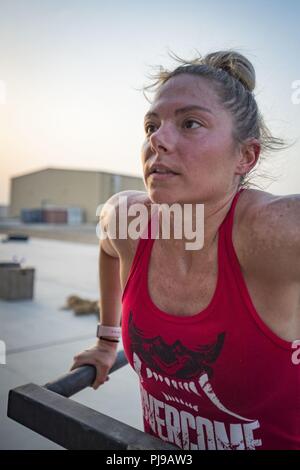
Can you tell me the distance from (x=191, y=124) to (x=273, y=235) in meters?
0.34

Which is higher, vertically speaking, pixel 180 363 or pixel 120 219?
pixel 120 219

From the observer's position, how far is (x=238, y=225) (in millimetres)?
1027

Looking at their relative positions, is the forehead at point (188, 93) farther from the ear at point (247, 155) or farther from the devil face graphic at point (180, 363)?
the devil face graphic at point (180, 363)

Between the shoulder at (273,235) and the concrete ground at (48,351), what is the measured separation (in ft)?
3.77

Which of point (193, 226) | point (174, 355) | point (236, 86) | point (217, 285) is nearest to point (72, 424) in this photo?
point (174, 355)

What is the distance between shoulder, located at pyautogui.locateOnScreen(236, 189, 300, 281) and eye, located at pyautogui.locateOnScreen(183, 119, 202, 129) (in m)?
0.25

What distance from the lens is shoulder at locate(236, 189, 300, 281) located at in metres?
0.90

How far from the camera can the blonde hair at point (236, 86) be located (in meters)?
1.06

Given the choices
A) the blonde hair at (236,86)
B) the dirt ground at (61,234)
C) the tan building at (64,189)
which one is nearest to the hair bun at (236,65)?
the blonde hair at (236,86)

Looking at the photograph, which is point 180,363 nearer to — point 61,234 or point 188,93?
point 188,93

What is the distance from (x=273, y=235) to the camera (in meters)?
Result: 0.93
